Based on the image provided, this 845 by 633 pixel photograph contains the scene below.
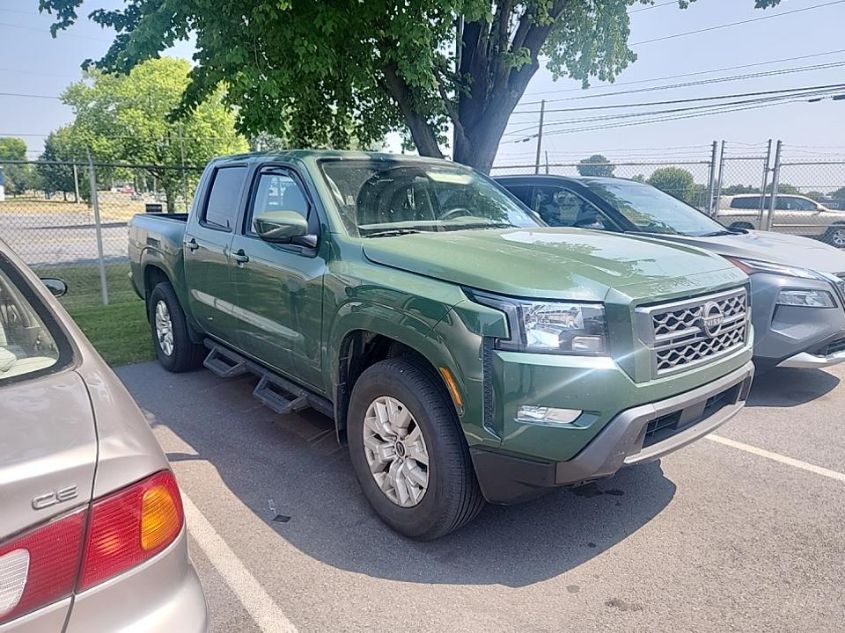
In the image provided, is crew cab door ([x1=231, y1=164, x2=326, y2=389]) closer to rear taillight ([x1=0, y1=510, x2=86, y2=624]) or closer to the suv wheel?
rear taillight ([x1=0, y1=510, x2=86, y2=624])

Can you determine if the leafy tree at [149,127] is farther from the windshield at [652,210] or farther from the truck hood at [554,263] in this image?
the truck hood at [554,263]

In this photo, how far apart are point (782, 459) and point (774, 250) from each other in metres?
2.28

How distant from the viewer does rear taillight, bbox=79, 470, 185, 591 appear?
4.51 ft

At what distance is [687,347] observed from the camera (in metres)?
2.82

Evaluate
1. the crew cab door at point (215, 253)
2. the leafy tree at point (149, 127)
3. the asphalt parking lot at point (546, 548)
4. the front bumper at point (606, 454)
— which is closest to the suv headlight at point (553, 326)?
the front bumper at point (606, 454)

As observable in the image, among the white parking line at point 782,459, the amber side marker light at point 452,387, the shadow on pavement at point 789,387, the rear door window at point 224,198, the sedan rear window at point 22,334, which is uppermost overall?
the rear door window at point 224,198

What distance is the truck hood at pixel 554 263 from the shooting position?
2602mm

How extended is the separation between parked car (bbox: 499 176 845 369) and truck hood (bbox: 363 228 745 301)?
1853 mm

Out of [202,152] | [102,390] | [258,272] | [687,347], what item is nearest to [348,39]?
[258,272]

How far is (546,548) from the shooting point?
2.96 metres

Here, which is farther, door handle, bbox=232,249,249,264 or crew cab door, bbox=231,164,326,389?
door handle, bbox=232,249,249,264

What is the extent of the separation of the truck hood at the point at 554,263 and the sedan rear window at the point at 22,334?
157 cm

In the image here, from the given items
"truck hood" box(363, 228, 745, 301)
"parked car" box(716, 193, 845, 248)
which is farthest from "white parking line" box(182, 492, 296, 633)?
"parked car" box(716, 193, 845, 248)

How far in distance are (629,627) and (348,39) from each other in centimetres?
755
